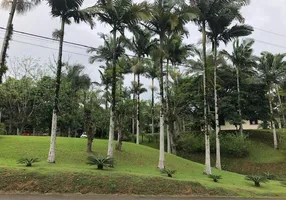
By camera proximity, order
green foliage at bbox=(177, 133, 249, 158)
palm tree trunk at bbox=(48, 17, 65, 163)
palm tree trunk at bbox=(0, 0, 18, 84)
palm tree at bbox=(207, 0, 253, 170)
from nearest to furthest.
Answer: palm tree trunk at bbox=(48, 17, 65, 163) < palm tree trunk at bbox=(0, 0, 18, 84) < palm tree at bbox=(207, 0, 253, 170) < green foliage at bbox=(177, 133, 249, 158)

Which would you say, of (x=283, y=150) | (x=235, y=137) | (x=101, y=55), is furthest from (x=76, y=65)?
(x=283, y=150)

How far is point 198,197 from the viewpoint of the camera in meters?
12.4

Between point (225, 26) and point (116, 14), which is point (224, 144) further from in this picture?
point (116, 14)

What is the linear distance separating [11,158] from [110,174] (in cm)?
737

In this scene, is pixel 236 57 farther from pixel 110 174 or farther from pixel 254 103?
pixel 110 174

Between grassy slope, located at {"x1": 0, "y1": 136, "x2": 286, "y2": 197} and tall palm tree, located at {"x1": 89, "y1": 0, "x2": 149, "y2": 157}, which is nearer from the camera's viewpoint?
grassy slope, located at {"x1": 0, "y1": 136, "x2": 286, "y2": 197}

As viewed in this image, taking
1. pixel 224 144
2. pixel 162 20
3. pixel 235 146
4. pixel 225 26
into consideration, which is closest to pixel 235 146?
pixel 235 146

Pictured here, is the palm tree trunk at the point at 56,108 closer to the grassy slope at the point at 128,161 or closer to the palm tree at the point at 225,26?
the grassy slope at the point at 128,161

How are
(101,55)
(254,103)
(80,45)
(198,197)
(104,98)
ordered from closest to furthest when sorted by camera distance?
1. (198,197)
2. (80,45)
3. (104,98)
4. (101,55)
5. (254,103)

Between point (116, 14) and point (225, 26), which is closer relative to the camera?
point (116, 14)

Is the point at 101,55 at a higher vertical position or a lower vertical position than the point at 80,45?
higher

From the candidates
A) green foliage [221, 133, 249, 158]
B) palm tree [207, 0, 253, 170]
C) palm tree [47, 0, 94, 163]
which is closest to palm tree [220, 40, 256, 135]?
green foliage [221, 133, 249, 158]

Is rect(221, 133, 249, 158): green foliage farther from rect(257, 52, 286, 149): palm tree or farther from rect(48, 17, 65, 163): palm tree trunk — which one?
rect(48, 17, 65, 163): palm tree trunk

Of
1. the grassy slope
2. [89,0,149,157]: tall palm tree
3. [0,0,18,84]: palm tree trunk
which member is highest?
[89,0,149,157]: tall palm tree
